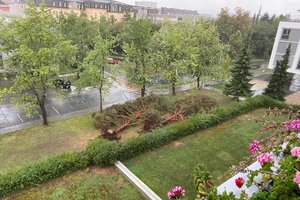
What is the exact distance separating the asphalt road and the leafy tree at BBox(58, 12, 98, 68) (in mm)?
4556

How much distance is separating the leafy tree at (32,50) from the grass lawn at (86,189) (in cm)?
736

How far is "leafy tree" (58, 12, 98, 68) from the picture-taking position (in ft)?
82.8

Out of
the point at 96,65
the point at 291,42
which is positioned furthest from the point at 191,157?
the point at 291,42

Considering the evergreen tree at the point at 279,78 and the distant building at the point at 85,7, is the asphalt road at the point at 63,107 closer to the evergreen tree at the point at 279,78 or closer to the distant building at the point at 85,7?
the evergreen tree at the point at 279,78

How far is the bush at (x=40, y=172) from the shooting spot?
8.62 m

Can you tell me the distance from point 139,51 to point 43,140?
1063 cm

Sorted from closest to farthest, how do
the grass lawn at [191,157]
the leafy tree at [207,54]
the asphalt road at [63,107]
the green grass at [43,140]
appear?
1. the grass lawn at [191,157]
2. the green grass at [43,140]
3. the asphalt road at [63,107]
4. the leafy tree at [207,54]

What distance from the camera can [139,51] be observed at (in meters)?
20.0

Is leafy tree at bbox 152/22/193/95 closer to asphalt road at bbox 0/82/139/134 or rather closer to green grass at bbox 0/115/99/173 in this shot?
asphalt road at bbox 0/82/139/134

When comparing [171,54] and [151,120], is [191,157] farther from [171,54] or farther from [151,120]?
[171,54]

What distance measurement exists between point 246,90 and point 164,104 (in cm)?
915

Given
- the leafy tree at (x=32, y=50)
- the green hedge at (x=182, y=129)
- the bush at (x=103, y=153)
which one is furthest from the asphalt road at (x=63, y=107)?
the green hedge at (x=182, y=129)

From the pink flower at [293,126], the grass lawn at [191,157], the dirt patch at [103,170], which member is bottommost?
the dirt patch at [103,170]

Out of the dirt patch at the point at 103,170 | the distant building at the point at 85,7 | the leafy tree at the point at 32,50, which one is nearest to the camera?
the dirt patch at the point at 103,170
